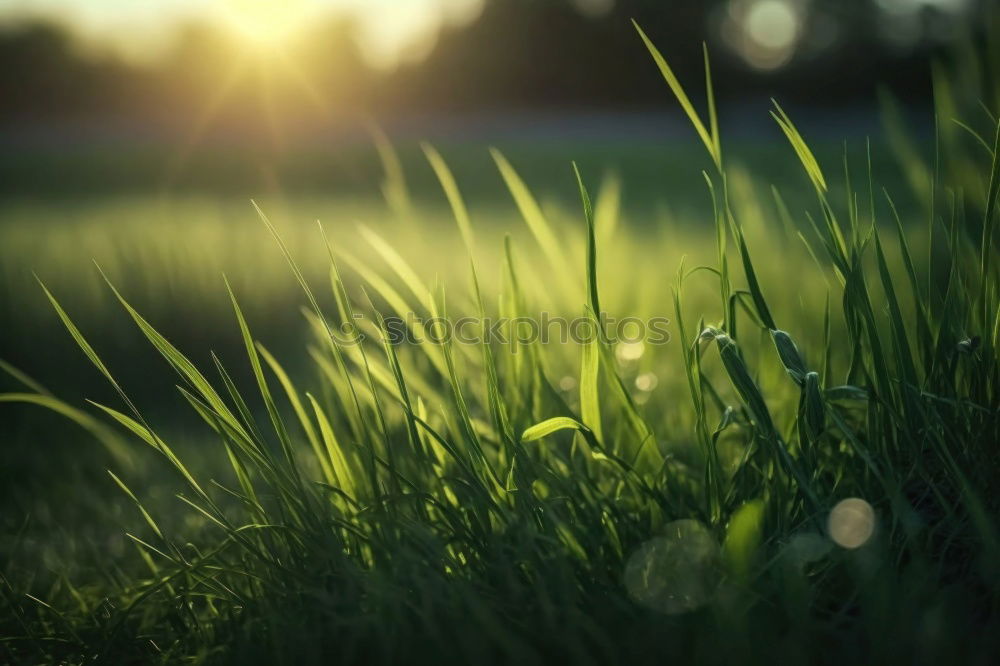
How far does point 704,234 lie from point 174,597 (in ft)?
8.37

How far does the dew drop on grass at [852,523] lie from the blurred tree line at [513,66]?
12.6 m

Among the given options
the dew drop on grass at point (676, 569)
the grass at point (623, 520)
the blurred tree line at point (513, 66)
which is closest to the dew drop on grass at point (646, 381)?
the grass at point (623, 520)

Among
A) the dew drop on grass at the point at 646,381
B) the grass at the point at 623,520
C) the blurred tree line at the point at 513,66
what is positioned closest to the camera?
the grass at the point at 623,520

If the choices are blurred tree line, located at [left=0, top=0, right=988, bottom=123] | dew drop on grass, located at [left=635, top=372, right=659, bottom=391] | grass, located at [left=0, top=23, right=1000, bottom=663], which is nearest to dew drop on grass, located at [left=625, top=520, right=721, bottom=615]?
grass, located at [left=0, top=23, right=1000, bottom=663]

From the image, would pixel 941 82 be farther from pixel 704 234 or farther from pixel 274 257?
pixel 704 234

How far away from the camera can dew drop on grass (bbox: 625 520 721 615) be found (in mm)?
518

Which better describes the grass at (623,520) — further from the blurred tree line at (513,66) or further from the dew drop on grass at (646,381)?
the blurred tree line at (513,66)

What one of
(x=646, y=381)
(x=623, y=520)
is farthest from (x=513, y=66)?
(x=623, y=520)

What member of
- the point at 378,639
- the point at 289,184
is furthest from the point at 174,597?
the point at 289,184

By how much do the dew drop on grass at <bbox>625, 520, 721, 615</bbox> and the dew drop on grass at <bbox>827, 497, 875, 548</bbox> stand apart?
8 centimetres

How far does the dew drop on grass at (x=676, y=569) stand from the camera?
0.52 metres

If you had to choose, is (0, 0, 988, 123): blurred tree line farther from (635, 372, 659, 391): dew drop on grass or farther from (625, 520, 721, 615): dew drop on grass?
(625, 520, 721, 615): dew drop on grass

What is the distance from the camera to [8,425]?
4.71 feet

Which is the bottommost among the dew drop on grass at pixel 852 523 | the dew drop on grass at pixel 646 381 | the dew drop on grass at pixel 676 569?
the dew drop on grass at pixel 646 381
